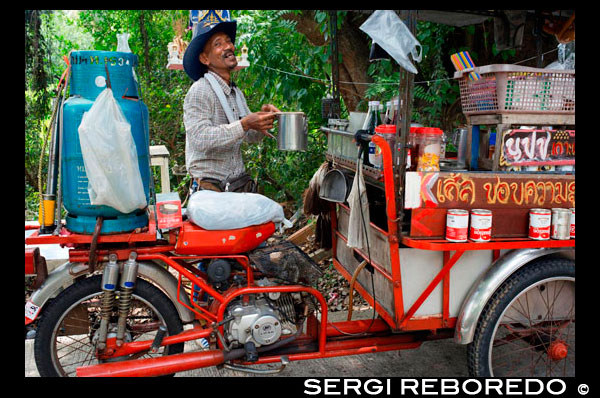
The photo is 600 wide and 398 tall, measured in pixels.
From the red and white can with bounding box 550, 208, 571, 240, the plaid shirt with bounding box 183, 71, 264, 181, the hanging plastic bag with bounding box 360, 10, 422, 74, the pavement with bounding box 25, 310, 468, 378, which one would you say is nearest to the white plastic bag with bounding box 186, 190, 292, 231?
the plaid shirt with bounding box 183, 71, 264, 181

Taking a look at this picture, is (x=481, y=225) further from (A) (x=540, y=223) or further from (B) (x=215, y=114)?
(B) (x=215, y=114)

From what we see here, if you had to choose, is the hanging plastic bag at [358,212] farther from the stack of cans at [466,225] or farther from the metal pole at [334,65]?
the metal pole at [334,65]

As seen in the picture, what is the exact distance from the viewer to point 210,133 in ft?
9.37

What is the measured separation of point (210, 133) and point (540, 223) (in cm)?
195

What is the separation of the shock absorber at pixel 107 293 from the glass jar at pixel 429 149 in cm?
178

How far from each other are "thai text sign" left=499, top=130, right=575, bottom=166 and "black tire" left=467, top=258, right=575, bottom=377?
583 millimetres

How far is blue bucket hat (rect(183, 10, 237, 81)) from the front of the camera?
3.04 m

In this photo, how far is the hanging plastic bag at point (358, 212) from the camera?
275 cm

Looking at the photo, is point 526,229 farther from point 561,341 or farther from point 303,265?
point 303,265

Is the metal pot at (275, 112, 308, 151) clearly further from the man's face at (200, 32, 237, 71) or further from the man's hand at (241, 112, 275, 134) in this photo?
the man's face at (200, 32, 237, 71)

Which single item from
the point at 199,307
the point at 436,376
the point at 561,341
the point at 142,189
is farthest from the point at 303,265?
the point at 561,341

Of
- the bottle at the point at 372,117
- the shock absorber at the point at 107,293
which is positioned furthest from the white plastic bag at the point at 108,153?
the bottle at the point at 372,117

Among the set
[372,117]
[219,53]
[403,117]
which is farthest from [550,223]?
[219,53]

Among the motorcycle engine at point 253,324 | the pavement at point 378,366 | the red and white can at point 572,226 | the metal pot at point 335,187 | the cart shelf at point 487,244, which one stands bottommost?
the pavement at point 378,366
